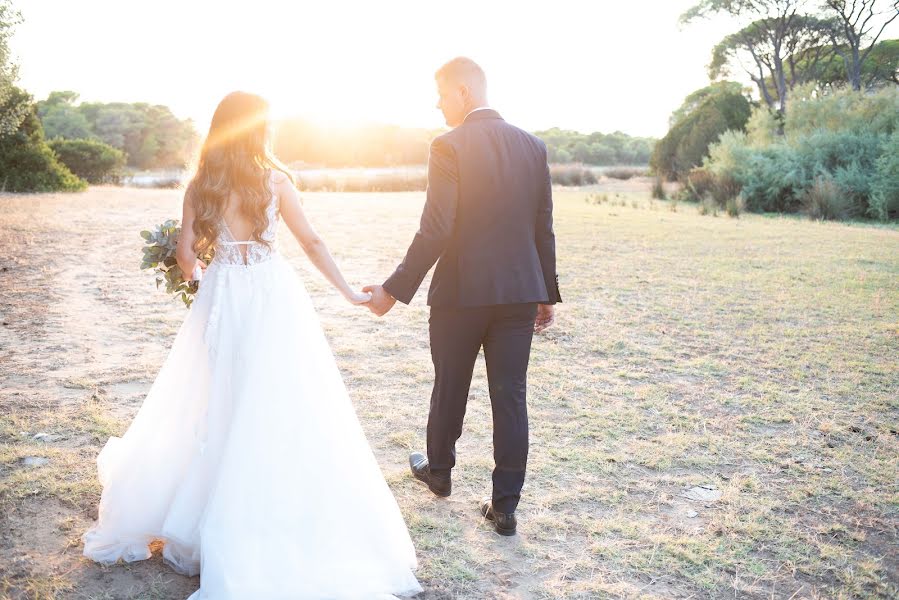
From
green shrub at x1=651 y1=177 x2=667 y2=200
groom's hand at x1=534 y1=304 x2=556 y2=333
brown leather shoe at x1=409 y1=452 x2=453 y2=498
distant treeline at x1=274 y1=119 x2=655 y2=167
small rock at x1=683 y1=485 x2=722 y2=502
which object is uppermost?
distant treeline at x1=274 y1=119 x2=655 y2=167

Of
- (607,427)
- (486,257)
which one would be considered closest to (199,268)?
(486,257)

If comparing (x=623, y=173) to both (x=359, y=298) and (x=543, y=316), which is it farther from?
(x=359, y=298)

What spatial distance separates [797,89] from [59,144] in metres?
29.8

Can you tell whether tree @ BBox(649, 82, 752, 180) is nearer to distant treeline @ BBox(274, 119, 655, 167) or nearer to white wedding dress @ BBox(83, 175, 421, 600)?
distant treeline @ BBox(274, 119, 655, 167)

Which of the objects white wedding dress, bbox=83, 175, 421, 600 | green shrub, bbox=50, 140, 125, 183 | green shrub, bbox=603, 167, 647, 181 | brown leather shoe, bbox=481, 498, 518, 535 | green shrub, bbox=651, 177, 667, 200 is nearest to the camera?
white wedding dress, bbox=83, 175, 421, 600

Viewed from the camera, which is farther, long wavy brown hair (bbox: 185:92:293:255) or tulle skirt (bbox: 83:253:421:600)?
long wavy brown hair (bbox: 185:92:293:255)

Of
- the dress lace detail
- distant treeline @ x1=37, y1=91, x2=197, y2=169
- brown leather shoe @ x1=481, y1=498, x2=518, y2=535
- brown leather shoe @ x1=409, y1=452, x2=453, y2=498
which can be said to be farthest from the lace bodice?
distant treeline @ x1=37, y1=91, x2=197, y2=169

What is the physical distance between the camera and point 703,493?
156 inches

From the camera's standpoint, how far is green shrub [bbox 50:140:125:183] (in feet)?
95.5

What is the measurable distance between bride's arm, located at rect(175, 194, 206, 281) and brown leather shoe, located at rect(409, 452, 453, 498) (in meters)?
1.71

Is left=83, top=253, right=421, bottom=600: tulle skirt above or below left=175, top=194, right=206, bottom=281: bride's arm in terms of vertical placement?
below

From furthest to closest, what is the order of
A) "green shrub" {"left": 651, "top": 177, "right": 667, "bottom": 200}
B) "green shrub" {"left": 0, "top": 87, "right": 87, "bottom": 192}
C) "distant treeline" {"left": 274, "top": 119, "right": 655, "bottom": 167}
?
"distant treeline" {"left": 274, "top": 119, "right": 655, "bottom": 167}
"green shrub" {"left": 651, "top": 177, "right": 667, "bottom": 200}
"green shrub" {"left": 0, "top": 87, "right": 87, "bottom": 192}

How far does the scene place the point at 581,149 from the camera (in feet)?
173

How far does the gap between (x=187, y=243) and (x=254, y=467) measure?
1.09m
